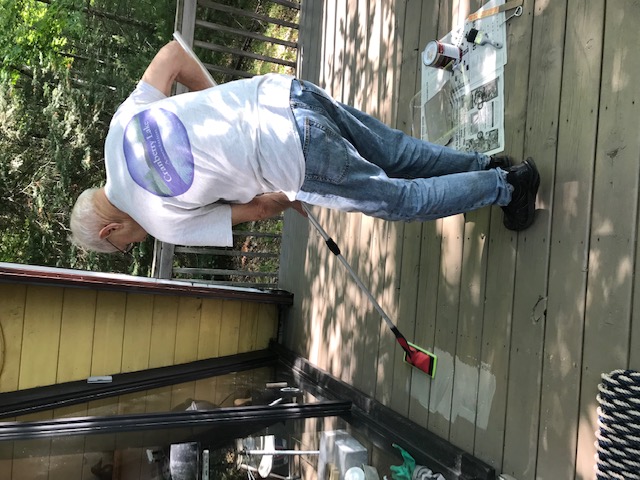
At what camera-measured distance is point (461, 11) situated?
2023 mm

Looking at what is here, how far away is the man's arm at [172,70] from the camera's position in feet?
5.34

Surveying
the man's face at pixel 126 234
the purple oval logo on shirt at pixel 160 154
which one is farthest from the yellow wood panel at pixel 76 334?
the purple oval logo on shirt at pixel 160 154

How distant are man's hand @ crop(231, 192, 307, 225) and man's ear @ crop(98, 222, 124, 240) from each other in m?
0.35

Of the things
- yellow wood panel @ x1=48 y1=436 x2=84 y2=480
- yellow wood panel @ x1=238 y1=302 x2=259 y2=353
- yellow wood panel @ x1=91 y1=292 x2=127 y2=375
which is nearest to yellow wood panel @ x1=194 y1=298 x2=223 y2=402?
yellow wood panel @ x1=238 y1=302 x2=259 y2=353

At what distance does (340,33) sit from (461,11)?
1.29m

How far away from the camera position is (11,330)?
8.11 feet

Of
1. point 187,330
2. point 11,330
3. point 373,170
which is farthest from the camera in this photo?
point 187,330

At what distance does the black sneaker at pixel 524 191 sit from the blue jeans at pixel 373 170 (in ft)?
0.10

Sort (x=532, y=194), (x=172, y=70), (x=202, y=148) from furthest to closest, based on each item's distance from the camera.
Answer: (x=172, y=70), (x=532, y=194), (x=202, y=148)

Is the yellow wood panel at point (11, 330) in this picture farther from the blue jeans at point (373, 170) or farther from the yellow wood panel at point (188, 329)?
the blue jeans at point (373, 170)

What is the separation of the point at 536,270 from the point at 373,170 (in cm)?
60

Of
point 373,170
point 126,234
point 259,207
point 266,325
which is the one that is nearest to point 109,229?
point 126,234

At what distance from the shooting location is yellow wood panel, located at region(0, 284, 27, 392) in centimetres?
244

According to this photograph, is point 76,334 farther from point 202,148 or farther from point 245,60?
point 245,60
